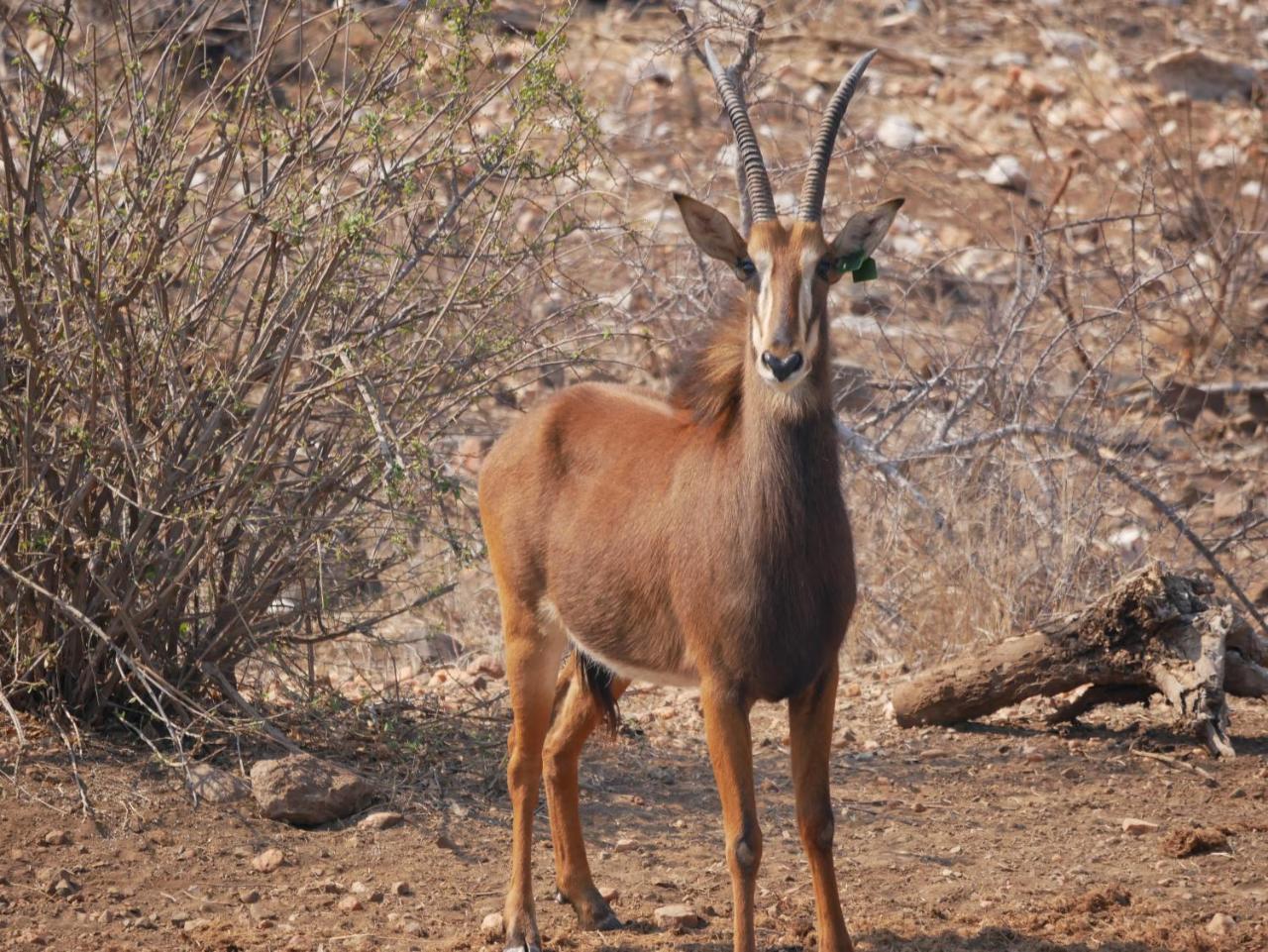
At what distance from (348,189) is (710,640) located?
18.1 feet

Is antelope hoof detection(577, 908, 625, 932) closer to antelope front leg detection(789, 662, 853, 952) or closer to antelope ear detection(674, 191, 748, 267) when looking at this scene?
antelope front leg detection(789, 662, 853, 952)

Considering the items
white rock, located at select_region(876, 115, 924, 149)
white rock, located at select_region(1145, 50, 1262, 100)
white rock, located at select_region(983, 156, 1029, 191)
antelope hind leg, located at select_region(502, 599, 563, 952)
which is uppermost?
white rock, located at select_region(1145, 50, 1262, 100)

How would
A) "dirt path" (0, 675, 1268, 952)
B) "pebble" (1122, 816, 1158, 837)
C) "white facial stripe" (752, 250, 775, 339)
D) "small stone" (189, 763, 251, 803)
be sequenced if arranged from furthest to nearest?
"pebble" (1122, 816, 1158, 837)
"small stone" (189, 763, 251, 803)
"dirt path" (0, 675, 1268, 952)
"white facial stripe" (752, 250, 775, 339)

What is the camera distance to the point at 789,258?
4934mm

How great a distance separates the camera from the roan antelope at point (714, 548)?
4984mm

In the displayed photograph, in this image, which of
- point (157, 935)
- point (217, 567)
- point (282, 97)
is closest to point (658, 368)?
point (217, 567)

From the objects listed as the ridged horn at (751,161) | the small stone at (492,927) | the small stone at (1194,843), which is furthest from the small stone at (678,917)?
the ridged horn at (751,161)

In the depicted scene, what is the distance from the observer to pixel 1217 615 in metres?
6.88

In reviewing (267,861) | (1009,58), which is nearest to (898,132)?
(1009,58)

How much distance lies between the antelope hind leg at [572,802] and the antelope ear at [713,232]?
1.61 meters

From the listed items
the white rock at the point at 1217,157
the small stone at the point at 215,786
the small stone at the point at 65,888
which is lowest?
the small stone at the point at 65,888

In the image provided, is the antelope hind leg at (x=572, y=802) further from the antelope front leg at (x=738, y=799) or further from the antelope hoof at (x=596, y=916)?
the antelope front leg at (x=738, y=799)

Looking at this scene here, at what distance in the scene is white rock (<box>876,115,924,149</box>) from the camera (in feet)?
50.0

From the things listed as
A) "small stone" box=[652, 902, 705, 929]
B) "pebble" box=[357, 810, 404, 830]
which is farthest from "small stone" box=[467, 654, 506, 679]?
"small stone" box=[652, 902, 705, 929]
